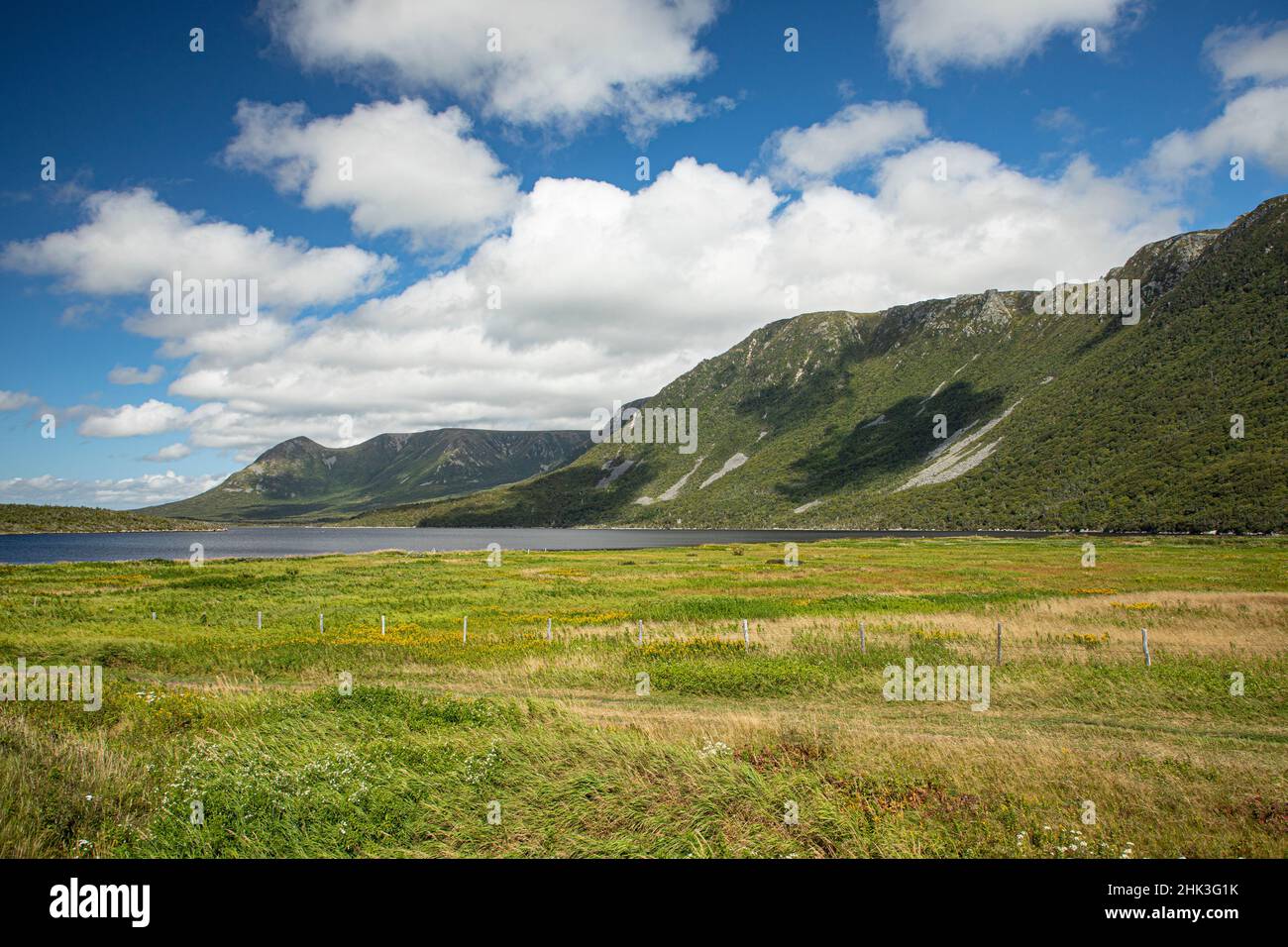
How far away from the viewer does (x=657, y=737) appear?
42.6 feet

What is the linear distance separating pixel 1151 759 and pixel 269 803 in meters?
15.8

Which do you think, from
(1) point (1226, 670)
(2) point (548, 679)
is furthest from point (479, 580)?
(1) point (1226, 670)

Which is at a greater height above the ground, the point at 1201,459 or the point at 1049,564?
the point at 1201,459

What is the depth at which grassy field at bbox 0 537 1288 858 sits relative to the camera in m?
9.16

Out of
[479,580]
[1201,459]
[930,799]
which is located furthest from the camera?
[1201,459]

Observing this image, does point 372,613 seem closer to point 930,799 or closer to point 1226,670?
point 930,799

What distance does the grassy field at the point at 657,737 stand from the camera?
30.0 ft

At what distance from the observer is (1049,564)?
2948 inches

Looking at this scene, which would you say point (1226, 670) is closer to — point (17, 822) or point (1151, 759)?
point (1151, 759)
